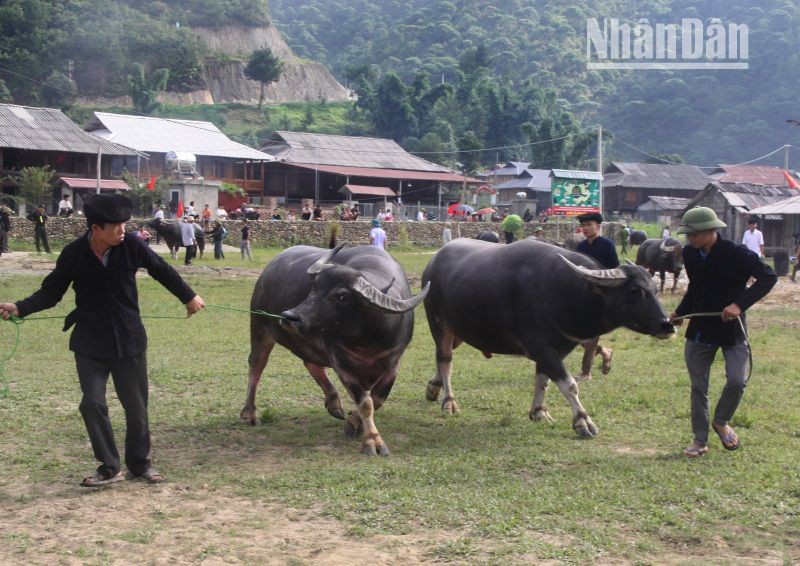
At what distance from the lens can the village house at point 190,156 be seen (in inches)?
2064

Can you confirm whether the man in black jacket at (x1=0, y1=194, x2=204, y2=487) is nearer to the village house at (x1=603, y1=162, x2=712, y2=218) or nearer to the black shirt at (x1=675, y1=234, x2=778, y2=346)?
the black shirt at (x1=675, y1=234, x2=778, y2=346)

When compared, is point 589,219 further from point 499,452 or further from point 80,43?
point 80,43

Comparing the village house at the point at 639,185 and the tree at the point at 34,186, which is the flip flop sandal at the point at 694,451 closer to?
the tree at the point at 34,186

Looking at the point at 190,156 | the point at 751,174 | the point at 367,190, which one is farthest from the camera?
the point at 751,174

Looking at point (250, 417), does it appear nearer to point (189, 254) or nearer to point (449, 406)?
point (449, 406)

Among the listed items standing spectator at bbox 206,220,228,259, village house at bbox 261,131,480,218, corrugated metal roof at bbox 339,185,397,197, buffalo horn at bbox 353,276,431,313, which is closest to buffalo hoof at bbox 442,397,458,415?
buffalo horn at bbox 353,276,431,313

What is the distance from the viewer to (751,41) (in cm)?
11912

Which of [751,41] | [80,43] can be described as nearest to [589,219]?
[80,43]

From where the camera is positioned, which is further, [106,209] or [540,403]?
[540,403]

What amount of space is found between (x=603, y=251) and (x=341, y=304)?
343cm

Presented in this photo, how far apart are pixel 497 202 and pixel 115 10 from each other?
52606 millimetres

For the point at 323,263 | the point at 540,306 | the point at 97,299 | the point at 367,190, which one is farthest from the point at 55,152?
the point at 97,299

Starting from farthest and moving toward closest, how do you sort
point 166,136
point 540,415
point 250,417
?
point 166,136 < point 540,415 < point 250,417

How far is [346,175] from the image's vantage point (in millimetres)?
57938
